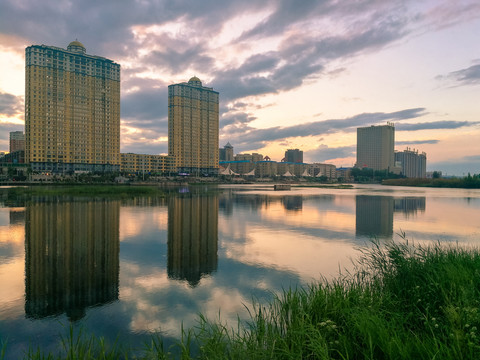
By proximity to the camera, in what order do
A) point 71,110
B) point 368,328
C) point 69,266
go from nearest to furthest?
point 368,328, point 69,266, point 71,110

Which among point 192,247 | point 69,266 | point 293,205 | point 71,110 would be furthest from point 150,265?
point 71,110

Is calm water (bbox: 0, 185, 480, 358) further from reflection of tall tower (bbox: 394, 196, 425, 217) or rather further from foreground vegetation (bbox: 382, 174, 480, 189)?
foreground vegetation (bbox: 382, 174, 480, 189)

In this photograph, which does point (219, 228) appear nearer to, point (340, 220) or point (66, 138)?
point (340, 220)

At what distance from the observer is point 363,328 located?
6.55 metres

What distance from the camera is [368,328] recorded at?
6.49 meters

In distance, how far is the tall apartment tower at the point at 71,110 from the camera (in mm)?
152375

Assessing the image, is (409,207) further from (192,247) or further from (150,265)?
(150,265)

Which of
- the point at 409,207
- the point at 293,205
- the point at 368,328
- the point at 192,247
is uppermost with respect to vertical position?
the point at 368,328

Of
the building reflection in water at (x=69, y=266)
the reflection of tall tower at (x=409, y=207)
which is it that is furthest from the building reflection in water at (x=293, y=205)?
the building reflection in water at (x=69, y=266)

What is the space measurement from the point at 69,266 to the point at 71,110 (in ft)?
564

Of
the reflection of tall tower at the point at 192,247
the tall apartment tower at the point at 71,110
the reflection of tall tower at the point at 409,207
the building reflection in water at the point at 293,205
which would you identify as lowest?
the building reflection in water at the point at 293,205

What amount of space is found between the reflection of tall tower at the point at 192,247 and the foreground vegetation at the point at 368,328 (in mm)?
5951

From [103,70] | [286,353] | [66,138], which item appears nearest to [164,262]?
[286,353]

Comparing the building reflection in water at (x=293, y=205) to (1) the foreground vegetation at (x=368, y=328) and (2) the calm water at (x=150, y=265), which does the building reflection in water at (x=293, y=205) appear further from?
(1) the foreground vegetation at (x=368, y=328)
